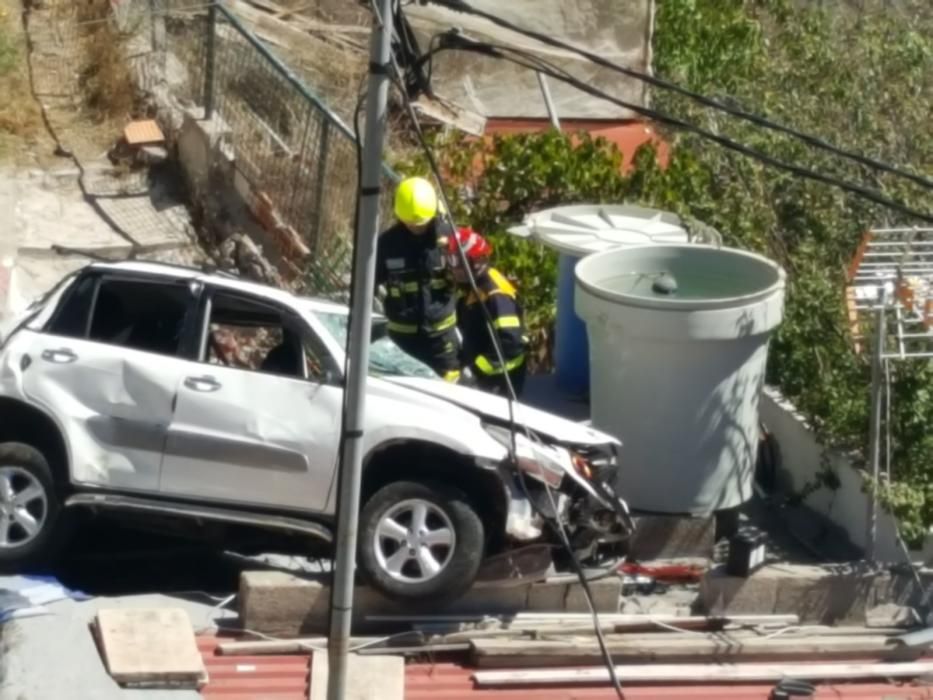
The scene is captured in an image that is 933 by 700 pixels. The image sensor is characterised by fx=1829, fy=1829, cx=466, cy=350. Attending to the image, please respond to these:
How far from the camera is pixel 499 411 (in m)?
9.09

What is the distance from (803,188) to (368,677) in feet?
16.8

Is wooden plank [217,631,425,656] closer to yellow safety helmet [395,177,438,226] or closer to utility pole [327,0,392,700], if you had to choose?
utility pole [327,0,392,700]

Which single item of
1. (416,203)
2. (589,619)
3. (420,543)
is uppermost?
(416,203)

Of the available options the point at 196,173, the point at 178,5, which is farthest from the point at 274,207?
the point at 178,5

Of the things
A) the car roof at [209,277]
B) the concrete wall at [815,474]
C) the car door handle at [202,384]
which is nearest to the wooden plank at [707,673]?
the concrete wall at [815,474]

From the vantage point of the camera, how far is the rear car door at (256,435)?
902 centimetres

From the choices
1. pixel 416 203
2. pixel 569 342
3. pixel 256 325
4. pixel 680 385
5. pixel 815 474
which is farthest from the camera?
pixel 569 342

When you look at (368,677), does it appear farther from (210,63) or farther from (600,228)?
(210,63)

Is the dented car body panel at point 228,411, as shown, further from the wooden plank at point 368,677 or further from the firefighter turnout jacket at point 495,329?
the firefighter turnout jacket at point 495,329

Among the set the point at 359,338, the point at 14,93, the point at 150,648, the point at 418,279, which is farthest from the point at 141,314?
the point at 14,93

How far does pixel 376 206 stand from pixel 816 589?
361 centimetres

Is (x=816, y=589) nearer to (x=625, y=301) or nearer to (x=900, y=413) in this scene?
(x=900, y=413)

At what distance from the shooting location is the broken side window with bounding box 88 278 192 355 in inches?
368

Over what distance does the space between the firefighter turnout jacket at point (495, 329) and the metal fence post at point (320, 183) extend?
9.08 feet
